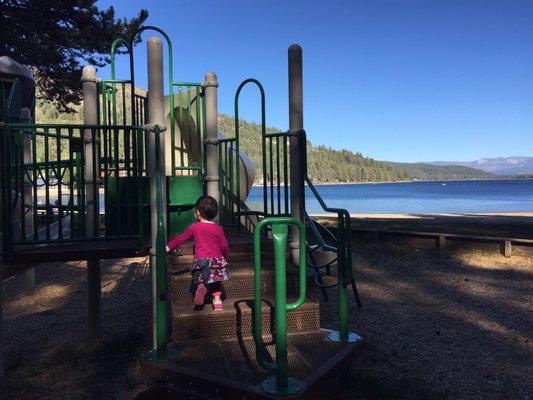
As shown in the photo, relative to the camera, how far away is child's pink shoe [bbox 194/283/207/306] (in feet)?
13.1

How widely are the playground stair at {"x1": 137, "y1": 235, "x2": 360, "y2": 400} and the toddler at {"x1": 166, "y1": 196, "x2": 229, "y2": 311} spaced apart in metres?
0.14

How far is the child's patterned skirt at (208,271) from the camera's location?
4.04 meters

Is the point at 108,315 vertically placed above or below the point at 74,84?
below

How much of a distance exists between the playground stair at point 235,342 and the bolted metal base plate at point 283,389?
0.11 ft

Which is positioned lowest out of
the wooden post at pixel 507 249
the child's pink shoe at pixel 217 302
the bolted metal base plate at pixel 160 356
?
the wooden post at pixel 507 249

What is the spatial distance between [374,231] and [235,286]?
9193 millimetres

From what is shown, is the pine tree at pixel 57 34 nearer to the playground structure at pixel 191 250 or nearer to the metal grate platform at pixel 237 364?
the playground structure at pixel 191 250

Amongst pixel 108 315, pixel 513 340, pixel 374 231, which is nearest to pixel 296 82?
pixel 513 340

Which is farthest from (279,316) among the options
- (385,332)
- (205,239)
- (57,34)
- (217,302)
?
(57,34)

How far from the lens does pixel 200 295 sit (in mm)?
4004

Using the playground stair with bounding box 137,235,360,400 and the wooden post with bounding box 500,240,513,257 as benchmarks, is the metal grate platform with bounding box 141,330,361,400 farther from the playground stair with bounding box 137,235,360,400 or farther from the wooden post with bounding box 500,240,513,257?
the wooden post with bounding box 500,240,513,257

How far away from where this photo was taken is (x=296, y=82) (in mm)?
5160

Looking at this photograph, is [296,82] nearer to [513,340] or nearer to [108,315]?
[513,340]

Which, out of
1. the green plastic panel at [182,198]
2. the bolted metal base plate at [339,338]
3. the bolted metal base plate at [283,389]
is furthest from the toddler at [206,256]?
the green plastic panel at [182,198]
